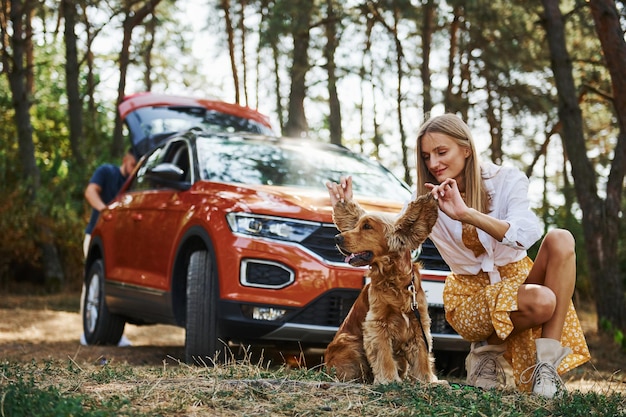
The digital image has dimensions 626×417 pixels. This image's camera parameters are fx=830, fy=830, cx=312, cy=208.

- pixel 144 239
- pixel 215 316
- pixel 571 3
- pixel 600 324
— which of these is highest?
pixel 571 3

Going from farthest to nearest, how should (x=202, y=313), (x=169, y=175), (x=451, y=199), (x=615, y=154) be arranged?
(x=615, y=154), (x=169, y=175), (x=202, y=313), (x=451, y=199)

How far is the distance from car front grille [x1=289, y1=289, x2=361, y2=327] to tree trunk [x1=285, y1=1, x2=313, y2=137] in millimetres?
8505

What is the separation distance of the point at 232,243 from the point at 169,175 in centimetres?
121

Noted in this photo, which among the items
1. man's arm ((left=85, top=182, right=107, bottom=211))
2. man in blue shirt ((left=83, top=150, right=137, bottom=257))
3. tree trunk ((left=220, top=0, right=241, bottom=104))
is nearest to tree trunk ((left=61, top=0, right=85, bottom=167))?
man in blue shirt ((left=83, top=150, right=137, bottom=257))

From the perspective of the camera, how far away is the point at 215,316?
5.89m

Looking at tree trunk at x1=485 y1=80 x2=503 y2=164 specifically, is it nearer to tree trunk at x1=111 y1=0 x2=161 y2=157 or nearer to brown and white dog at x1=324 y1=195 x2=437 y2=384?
tree trunk at x1=111 y1=0 x2=161 y2=157

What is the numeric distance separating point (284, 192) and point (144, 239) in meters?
1.86

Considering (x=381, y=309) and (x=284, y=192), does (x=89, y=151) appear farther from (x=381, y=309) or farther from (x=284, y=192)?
(x=381, y=309)

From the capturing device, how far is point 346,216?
491 centimetres

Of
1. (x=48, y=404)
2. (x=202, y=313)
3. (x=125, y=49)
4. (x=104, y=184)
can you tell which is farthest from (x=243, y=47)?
(x=48, y=404)

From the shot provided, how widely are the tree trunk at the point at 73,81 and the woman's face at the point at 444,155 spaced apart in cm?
1317

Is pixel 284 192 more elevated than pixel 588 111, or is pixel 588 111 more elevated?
pixel 588 111

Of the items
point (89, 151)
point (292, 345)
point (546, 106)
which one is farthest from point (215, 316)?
point (546, 106)

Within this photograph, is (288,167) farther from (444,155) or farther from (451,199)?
(451,199)
